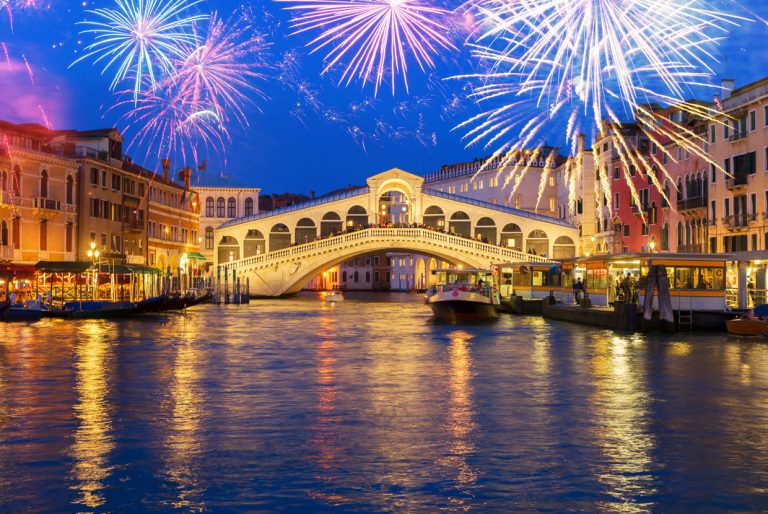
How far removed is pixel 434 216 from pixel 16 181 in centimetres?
3915

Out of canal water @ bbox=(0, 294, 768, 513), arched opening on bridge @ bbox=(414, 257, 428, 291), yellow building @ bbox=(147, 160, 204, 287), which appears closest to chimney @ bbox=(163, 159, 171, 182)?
yellow building @ bbox=(147, 160, 204, 287)

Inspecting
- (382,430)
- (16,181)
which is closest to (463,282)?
(16,181)

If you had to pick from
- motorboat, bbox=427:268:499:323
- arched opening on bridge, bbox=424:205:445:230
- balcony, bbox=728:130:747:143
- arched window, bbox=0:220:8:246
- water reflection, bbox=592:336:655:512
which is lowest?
water reflection, bbox=592:336:655:512

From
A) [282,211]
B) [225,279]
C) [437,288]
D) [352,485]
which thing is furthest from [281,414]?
[282,211]

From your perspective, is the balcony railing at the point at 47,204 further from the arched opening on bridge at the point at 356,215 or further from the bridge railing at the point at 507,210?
the bridge railing at the point at 507,210

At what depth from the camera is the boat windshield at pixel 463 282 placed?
1774 inches

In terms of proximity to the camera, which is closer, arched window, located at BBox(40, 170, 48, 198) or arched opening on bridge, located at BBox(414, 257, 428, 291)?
arched window, located at BBox(40, 170, 48, 198)

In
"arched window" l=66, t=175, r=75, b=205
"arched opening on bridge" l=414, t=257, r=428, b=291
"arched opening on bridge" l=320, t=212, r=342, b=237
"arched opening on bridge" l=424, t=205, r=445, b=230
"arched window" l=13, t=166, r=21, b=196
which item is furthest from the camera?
"arched opening on bridge" l=414, t=257, r=428, b=291

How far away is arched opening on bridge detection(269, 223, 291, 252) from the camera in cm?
8231

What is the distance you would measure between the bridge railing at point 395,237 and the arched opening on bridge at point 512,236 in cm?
685

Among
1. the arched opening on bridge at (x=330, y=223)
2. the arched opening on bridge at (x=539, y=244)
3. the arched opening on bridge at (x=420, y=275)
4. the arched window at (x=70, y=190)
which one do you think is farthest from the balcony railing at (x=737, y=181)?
the arched opening on bridge at (x=420, y=275)

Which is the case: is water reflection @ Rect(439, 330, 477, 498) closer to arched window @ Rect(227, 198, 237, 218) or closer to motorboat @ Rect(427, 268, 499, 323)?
motorboat @ Rect(427, 268, 499, 323)

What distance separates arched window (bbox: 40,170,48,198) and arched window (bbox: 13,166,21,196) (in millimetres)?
2300

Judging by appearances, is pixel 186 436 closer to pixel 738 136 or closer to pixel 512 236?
pixel 738 136
